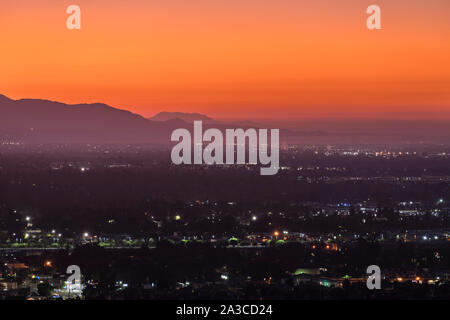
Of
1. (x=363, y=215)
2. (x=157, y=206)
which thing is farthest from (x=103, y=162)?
(x=363, y=215)

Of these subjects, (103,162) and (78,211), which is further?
(103,162)

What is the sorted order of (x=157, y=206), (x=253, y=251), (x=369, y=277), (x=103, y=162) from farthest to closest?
(x=103, y=162) → (x=157, y=206) → (x=253, y=251) → (x=369, y=277)

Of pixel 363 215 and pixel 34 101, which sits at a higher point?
pixel 34 101

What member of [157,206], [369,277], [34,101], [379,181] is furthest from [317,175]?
[34,101]

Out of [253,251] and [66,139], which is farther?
[66,139]

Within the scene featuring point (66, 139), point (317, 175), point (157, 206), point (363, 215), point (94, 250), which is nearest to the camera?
point (94, 250)

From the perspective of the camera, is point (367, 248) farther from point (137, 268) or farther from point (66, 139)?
point (66, 139)

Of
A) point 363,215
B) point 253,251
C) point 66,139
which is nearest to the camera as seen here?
point 253,251

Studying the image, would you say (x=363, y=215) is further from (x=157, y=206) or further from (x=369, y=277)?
(x=369, y=277)
